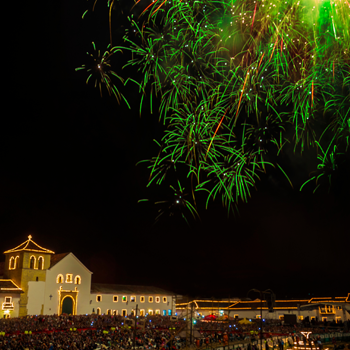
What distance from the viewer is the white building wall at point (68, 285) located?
164 feet

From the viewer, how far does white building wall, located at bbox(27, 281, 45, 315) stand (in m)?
47.8

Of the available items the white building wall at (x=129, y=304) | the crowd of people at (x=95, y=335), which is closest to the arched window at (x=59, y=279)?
the white building wall at (x=129, y=304)

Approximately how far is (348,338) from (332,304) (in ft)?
73.9

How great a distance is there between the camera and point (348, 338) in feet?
170

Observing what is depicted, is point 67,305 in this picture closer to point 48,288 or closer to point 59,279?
point 59,279

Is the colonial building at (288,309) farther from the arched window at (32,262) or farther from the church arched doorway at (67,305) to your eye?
the arched window at (32,262)

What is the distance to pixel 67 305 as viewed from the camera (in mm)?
51812

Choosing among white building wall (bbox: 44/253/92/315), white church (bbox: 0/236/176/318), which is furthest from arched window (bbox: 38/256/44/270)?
white building wall (bbox: 44/253/92/315)

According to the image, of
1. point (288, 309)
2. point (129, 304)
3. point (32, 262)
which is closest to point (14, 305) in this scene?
point (32, 262)

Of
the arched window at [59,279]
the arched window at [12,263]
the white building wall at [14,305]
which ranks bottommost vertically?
the white building wall at [14,305]

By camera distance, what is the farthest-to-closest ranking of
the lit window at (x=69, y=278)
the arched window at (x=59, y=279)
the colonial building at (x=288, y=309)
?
the colonial building at (x=288, y=309) → the lit window at (x=69, y=278) → the arched window at (x=59, y=279)

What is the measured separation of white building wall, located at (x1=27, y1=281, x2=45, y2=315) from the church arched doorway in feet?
10.3

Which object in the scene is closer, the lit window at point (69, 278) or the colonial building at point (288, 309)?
the lit window at point (69, 278)

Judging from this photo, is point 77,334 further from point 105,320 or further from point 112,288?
point 112,288
